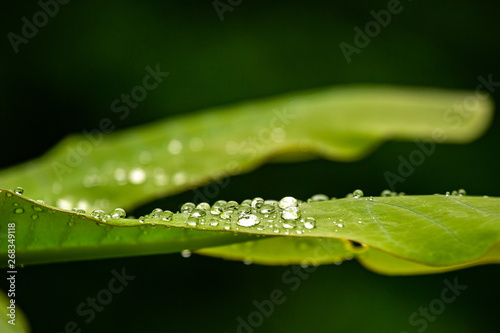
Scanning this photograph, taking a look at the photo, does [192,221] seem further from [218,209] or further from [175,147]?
[175,147]

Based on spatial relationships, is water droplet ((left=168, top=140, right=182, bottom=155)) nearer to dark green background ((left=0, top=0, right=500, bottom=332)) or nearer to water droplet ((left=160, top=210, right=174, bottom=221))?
water droplet ((left=160, top=210, right=174, bottom=221))

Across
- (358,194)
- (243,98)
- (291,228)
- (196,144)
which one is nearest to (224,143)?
(196,144)

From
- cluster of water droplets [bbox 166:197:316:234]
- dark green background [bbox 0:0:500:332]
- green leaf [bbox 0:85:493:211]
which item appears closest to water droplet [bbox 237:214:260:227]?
cluster of water droplets [bbox 166:197:316:234]

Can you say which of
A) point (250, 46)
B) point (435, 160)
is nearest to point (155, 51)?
point (250, 46)

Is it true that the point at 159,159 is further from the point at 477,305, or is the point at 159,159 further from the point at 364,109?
the point at 477,305

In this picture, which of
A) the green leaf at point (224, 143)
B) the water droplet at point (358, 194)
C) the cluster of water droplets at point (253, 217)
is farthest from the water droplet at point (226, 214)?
the green leaf at point (224, 143)

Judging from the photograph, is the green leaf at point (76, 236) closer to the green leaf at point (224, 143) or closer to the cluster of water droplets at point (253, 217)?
the cluster of water droplets at point (253, 217)
